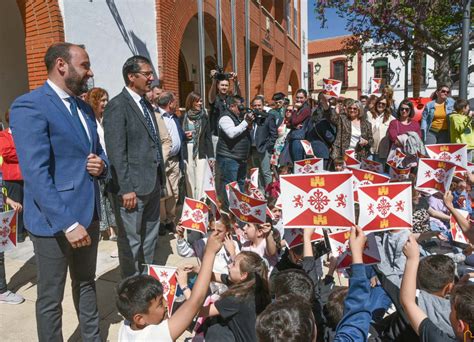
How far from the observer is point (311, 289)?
2232mm

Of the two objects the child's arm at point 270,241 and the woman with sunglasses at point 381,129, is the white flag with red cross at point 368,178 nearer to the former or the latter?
the child's arm at point 270,241

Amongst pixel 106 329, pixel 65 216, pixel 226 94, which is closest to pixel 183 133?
pixel 226 94

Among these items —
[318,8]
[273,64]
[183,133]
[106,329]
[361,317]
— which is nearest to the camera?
[361,317]

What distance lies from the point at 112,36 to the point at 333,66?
41.7m

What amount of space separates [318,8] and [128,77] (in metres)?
6.33

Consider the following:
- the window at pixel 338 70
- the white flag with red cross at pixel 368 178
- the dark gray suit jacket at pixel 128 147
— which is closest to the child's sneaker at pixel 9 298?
the dark gray suit jacket at pixel 128 147

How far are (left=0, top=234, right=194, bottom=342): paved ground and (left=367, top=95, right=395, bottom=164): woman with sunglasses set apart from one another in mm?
3659

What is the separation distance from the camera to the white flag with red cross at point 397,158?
550 centimetres

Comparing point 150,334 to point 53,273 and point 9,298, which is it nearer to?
point 53,273

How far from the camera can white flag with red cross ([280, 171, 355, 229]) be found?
2.40 meters

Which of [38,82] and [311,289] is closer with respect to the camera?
[311,289]

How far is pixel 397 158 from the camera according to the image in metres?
5.59

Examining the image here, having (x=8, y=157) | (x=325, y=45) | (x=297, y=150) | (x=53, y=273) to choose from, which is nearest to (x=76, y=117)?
(x=53, y=273)

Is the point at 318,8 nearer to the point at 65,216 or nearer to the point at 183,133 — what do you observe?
the point at 183,133
